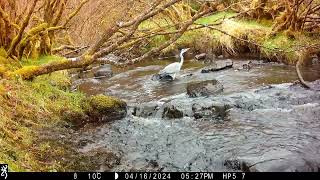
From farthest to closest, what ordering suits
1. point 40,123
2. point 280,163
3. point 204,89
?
point 204,89
point 40,123
point 280,163

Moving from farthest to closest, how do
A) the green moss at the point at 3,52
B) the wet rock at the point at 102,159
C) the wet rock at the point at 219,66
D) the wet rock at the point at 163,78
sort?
the wet rock at the point at 219,66 → the wet rock at the point at 163,78 → the green moss at the point at 3,52 → the wet rock at the point at 102,159

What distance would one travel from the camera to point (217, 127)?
8.29 metres

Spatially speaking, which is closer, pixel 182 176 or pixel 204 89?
pixel 182 176

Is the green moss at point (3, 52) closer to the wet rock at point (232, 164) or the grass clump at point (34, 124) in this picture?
the grass clump at point (34, 124)

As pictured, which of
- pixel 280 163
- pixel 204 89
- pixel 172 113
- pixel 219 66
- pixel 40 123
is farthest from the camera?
pixel 219 66

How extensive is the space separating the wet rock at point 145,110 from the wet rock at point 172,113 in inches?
15.6

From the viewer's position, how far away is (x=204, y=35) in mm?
18328

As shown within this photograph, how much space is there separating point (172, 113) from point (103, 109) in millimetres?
1523

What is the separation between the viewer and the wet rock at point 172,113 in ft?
30.5

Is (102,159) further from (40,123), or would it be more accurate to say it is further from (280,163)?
(280,163)

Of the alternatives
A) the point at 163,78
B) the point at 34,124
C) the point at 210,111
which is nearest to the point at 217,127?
the point at 210,111

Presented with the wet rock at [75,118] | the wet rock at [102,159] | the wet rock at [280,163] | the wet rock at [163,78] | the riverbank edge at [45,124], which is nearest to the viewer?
the wet rock at [280,163]

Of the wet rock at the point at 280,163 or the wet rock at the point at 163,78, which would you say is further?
the wet rock at the point at 163,78

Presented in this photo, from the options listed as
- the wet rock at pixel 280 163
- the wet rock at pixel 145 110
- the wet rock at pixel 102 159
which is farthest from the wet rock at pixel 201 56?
the wet rock at pixel 280 163
